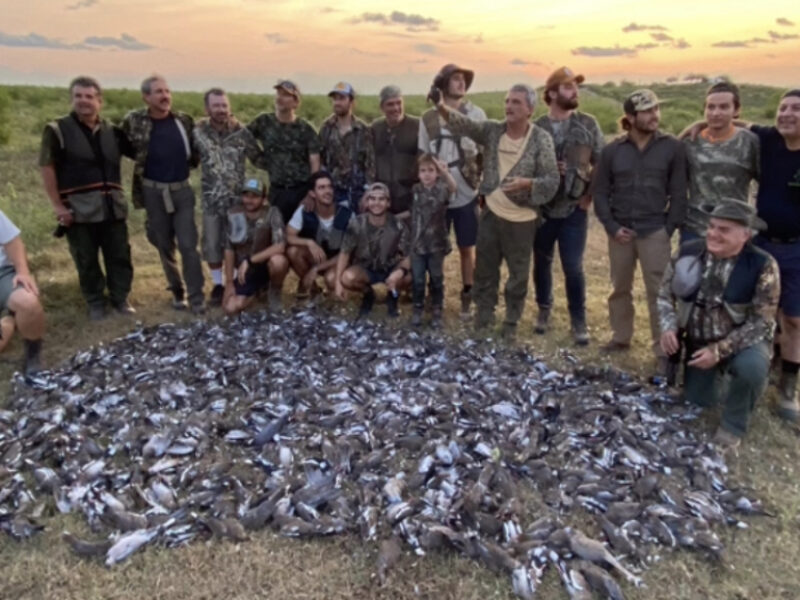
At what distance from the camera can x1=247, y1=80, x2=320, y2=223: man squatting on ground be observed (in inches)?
330

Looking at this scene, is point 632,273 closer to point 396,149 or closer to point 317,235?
point 396,149

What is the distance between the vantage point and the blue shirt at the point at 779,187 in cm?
605

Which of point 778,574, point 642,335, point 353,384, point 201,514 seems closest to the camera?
point 778,574

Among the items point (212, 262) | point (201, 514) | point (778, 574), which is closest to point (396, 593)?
point (201, 514)

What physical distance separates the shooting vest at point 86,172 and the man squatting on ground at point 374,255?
2914 millimetres

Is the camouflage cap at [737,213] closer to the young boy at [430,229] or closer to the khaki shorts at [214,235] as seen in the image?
the young boy at [430,229]

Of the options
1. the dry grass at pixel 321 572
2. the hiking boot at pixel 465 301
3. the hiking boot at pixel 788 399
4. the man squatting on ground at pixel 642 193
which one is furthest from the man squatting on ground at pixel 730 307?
the hiking boot at pixel 465 301

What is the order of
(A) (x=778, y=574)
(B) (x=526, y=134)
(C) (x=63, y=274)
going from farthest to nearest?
(C) (x=63, y=274)
(B) (x=526, y=134)
(A) (x=778, y=574)

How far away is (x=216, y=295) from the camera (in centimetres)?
905

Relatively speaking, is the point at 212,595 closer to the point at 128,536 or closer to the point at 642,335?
the point at 128,536

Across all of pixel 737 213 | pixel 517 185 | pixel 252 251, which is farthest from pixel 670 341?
Answer: pixel 252 251

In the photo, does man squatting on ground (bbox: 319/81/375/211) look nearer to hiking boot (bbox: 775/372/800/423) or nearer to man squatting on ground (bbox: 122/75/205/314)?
man squatting on ground (bbox: 122/75/205/314)

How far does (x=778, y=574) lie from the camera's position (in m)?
4.19

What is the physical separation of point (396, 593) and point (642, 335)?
5.40m
